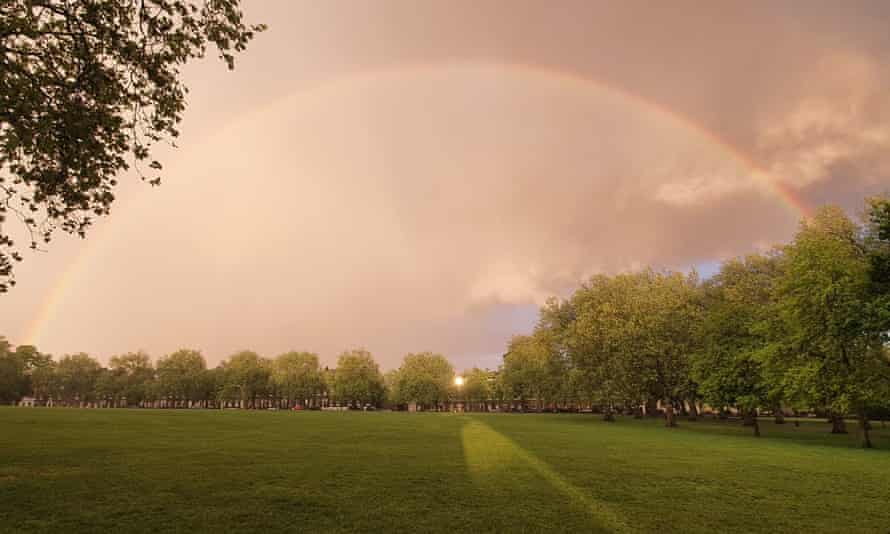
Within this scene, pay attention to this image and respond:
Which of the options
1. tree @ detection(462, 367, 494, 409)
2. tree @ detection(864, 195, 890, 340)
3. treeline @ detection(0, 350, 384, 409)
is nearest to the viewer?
tree @ detection(864, 195, 890, 340)

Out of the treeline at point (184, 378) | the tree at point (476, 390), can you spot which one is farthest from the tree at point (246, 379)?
the tree at point (476, 390)

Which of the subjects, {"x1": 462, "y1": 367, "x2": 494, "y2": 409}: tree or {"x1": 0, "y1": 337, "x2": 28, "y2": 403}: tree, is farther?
{"x1": 462, "y1": 367, "x2": 494, "y2": 409}: tree

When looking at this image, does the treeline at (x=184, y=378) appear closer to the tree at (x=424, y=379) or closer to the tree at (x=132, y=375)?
the tree at (x=132, y=375)

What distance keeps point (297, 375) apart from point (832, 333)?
154 m

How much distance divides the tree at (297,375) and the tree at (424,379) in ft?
106

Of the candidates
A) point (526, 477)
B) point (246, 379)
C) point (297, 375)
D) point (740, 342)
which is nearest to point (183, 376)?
point (246, 379)

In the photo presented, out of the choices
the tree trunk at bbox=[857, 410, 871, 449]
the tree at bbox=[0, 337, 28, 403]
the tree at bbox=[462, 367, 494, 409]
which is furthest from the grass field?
the tree at bbox=[0, 337, 28, 403]

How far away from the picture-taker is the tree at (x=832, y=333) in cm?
3544

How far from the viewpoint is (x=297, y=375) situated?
533 ft

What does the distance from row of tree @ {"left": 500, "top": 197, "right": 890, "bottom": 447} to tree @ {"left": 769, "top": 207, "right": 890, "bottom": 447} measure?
0.31ft

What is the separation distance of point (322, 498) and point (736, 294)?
5933 cm

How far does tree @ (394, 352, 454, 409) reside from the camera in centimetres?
14675

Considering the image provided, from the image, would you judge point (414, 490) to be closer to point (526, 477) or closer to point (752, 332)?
point (526, 477)

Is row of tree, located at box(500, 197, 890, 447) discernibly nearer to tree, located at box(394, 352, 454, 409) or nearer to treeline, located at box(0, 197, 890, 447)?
treeline, located at box(0, 197, 890, 447)
